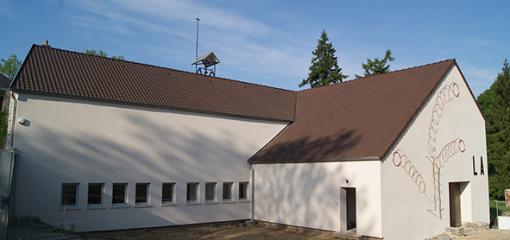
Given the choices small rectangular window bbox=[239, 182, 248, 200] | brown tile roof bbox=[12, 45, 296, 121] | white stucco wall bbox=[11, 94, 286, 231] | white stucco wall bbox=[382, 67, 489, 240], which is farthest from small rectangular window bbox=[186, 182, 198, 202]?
white stucco wall bbox=[382, 67, 489, 240]

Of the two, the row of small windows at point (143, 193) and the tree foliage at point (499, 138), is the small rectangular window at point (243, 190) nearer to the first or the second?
the row of small windows at point (143, 193)

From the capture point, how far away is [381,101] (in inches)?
792

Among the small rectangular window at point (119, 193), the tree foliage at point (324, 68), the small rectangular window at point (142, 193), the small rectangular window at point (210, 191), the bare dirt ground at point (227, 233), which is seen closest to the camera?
the bare dirt ground at point (227, 233)

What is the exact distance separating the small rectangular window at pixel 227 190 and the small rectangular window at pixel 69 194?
7.40 m

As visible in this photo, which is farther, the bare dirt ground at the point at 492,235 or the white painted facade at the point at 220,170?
the bare dirt ground at the point at 492,235

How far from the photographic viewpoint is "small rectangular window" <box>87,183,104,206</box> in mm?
17406

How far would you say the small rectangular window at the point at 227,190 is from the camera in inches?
863

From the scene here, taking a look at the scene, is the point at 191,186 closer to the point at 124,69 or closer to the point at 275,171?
the point at 275,171

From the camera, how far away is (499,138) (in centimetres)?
3516

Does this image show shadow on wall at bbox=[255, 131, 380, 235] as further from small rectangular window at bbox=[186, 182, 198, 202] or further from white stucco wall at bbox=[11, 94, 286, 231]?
small rectangular window at bbox=[186, 182, 198, 202]

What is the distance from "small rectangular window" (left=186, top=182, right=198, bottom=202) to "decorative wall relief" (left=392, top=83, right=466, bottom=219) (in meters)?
9.41

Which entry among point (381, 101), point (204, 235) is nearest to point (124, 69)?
point (204, 235)

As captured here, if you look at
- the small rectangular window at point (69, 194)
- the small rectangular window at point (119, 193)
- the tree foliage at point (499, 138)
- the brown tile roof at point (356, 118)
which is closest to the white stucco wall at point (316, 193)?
the brown tile roof at point (356, 118)

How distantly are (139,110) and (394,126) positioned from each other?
10999 millimetres
